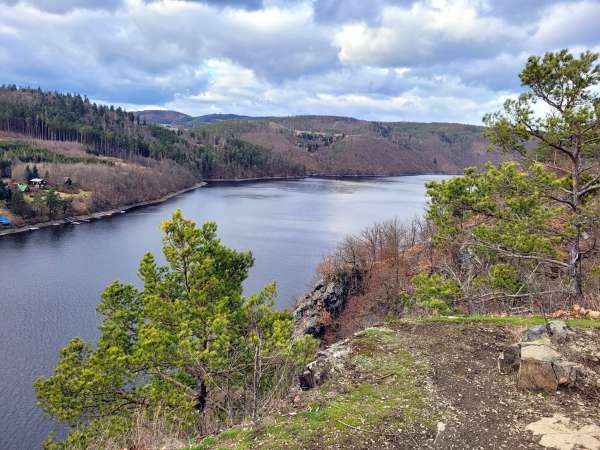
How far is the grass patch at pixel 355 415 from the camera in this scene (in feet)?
21.8

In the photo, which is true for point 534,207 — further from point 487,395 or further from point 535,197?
point 487,395

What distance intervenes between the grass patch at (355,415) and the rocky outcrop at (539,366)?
1702 mm

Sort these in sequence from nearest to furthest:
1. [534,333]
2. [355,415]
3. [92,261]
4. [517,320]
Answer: [355,415]
[534,333]
[517,320]
[92,261]

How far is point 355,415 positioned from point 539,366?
3539mm

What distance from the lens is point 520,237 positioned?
11602 mm

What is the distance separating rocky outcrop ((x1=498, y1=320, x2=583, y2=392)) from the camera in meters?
7.54

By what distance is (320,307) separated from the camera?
31672mm

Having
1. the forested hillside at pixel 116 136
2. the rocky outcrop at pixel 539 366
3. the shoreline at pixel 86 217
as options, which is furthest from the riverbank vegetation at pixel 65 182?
the rocky outcrop at pixel 539 366

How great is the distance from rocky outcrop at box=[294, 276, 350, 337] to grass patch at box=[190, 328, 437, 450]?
20732 millimetres

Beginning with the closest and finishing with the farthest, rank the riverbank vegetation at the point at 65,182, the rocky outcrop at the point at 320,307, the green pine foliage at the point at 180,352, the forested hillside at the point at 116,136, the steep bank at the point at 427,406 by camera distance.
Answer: the steep bank at the point at 427,406, the green pine foliage at the point at 180,352, the rocky outcrop at the point at 320,307, the riverbank vegetation at the point at 65,182, the forested hillside at the point at 116,136

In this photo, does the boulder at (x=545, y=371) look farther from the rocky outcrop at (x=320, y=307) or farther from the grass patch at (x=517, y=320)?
the rocky outcrop at (x=320, y=307)

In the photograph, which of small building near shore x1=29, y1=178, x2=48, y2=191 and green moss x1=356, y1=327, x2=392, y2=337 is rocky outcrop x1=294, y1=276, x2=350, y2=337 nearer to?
green moss x1=356, y1=327, x2=392, y2=337

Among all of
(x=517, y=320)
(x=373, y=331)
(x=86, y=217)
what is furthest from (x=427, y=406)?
(x=86, y=217)

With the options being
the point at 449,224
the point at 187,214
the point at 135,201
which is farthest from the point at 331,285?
the point at 135,201
